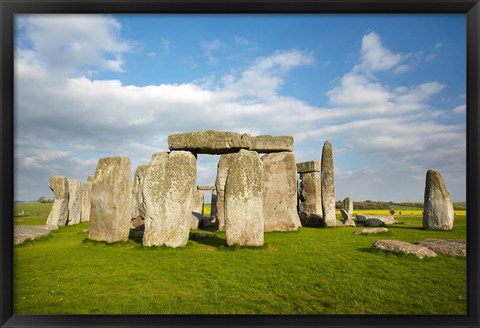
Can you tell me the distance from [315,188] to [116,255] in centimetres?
1139

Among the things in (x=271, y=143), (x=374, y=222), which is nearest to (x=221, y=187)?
(x=271, y=143)

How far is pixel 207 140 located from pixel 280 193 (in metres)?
5.57

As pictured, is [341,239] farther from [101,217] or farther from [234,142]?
[101,217]

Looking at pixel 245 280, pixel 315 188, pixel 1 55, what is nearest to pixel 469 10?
pixel 245 280

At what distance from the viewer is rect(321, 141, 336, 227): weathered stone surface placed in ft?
51.1

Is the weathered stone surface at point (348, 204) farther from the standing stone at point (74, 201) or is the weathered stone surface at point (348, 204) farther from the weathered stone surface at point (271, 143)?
the standing stone at point (74, 201)

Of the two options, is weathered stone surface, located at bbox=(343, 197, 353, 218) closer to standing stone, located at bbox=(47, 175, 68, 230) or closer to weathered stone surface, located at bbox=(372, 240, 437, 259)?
weathered stone surface, located at bbox=(372, 240, 437, 259)

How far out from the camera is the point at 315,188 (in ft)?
55.8

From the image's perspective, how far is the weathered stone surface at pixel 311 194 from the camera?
17.0 metres

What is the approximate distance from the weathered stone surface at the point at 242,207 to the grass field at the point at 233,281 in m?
0.32

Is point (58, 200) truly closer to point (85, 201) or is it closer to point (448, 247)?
point (85, 201)

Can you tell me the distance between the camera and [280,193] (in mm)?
13742

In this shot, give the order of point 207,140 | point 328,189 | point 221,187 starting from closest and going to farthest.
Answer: point 207,140
point 221,187
point 328,189

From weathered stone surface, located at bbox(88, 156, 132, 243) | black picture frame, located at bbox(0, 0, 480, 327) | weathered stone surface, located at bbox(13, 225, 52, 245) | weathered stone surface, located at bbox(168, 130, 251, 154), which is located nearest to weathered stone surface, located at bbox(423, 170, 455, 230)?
weathered stone surface, located at bbox(168, 130, 251, 154)
